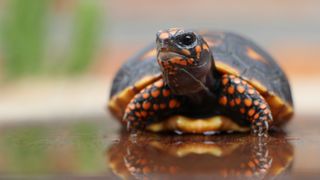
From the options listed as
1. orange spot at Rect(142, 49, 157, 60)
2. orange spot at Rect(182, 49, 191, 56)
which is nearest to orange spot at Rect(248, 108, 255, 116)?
orange spot at Rect(182, 49, 191, 56)

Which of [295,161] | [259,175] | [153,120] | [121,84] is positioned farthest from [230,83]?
[259,175]

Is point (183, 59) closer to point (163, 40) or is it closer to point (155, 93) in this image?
point (163, 40)

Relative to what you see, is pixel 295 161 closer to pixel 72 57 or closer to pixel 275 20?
pixel 72 57

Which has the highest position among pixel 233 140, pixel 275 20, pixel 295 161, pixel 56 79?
pixel 295 161

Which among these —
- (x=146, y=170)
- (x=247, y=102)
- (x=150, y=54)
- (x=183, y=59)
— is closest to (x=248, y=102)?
(x=247, y=102)

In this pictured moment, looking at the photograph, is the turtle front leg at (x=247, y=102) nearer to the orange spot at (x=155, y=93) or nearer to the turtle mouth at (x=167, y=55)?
the orange spot at (x=155, y=93)

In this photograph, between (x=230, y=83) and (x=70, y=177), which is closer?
(x=70, y=177)

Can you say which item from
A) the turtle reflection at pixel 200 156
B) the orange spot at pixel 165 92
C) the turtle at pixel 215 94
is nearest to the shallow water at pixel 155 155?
the turtle reflection at pixel 200 156
